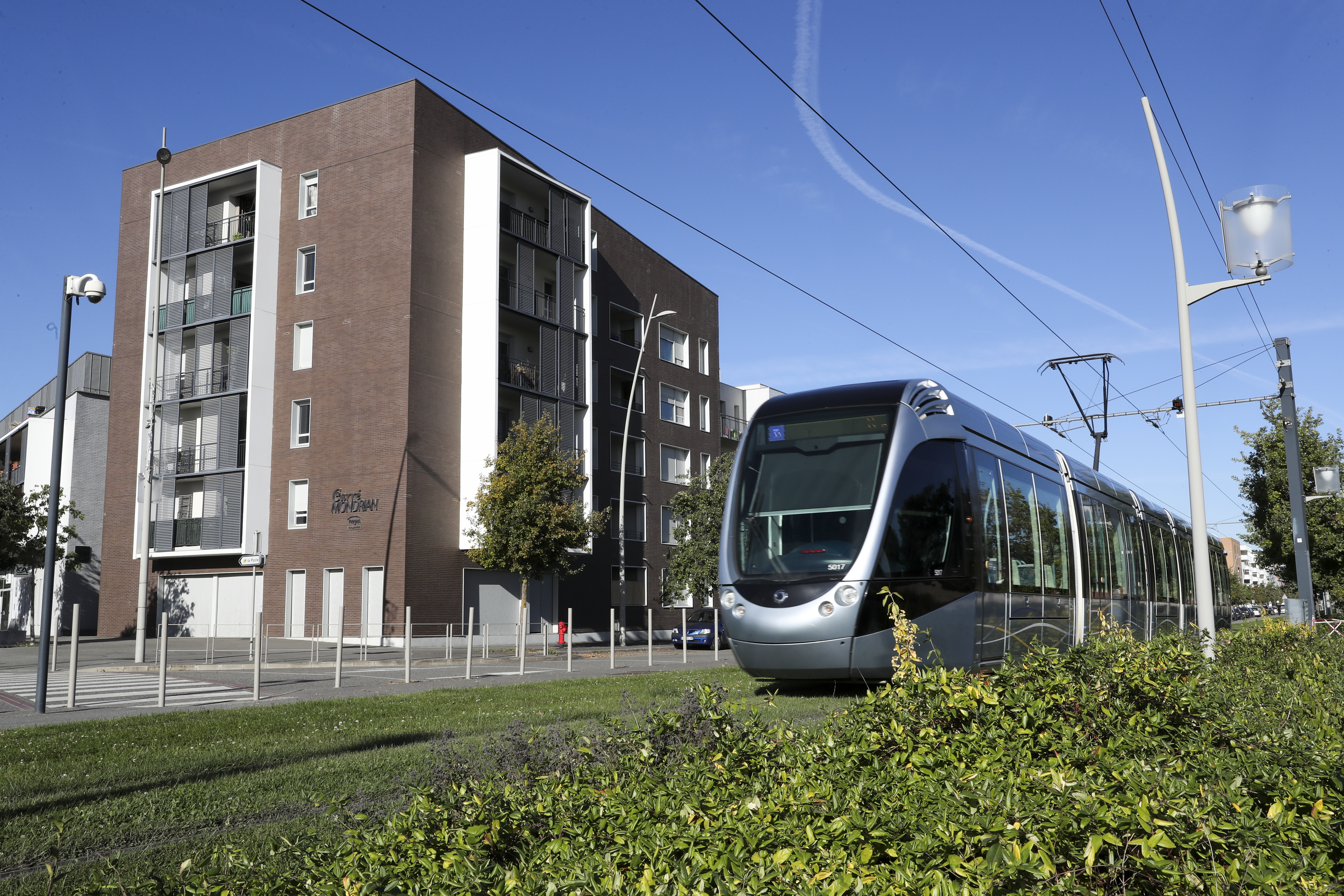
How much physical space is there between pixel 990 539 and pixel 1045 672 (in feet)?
20.9

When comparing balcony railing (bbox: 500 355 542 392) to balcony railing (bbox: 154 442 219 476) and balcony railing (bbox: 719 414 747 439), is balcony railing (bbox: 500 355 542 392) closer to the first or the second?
balcony railing (bbox: 154 442 219 476)

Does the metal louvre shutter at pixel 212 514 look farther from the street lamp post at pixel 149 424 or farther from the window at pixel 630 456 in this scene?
the window at pixel 630 456

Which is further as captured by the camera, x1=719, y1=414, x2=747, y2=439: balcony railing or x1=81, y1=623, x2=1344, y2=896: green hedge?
x1=719, y1=414, x2=747, y2=439: balcony railing

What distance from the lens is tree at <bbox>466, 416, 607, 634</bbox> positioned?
32844 millimetres

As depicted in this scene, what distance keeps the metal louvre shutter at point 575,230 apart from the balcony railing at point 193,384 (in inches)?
531

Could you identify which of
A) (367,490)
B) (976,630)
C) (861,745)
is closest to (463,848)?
(861,745)

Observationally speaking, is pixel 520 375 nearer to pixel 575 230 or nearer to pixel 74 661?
pixel 575 230

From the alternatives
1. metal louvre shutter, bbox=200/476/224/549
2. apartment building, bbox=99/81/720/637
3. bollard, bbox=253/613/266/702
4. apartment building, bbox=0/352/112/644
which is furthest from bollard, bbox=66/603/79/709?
apartment building, bbox=0/352/112/644

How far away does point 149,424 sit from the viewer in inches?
1212

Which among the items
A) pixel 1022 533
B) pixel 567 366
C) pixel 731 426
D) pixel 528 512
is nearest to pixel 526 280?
pixel 567 366

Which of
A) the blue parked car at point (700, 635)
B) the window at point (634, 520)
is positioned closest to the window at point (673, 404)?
the window at point (634, 520)

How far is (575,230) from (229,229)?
1304cm

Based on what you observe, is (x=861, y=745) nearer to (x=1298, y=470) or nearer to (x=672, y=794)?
(x=672, y=794)

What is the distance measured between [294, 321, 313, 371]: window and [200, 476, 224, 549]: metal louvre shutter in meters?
4.85
